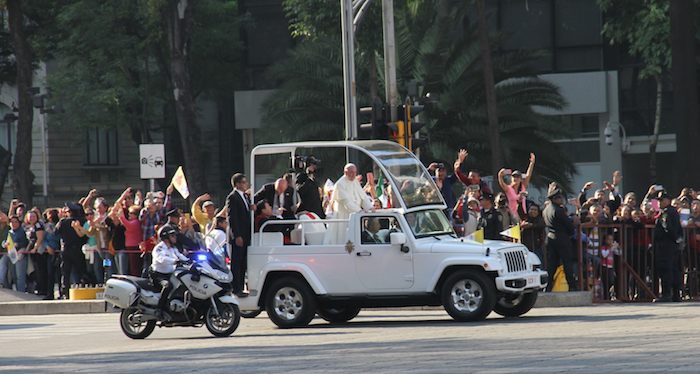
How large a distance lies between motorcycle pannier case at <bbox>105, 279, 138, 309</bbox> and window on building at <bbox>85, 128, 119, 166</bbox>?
44.4 metres

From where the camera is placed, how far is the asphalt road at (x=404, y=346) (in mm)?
14375

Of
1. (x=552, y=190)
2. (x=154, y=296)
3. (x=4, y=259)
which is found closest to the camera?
(x=154, y=296)

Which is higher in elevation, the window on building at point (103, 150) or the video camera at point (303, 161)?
the window on building at point (103, 150)

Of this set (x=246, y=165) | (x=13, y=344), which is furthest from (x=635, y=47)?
(x=13, y=344)

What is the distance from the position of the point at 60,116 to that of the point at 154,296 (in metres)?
36.7

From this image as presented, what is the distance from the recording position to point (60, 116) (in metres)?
56.0

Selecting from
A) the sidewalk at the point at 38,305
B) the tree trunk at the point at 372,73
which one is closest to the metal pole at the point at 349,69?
the sidewalk at the point at 38,305

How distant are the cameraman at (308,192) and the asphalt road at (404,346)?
1604mm

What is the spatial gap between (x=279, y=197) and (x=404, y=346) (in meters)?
5.74

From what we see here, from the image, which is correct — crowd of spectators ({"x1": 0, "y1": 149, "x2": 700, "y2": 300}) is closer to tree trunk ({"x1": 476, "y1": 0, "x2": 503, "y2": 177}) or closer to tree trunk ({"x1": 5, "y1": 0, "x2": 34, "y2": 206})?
tree trunk ({"x1": 476, "y1": 0, "x2": 503, "y2": 177})

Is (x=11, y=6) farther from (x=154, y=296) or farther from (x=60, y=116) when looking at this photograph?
(x=154, y=296)

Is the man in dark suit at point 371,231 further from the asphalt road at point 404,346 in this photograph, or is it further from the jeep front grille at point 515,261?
the jeep front grille at point 515,261

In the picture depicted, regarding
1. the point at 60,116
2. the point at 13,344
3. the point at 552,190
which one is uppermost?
the point at 60,116

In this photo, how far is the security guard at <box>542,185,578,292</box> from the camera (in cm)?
2423
